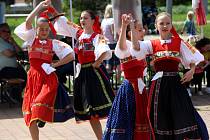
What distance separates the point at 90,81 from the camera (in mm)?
7848

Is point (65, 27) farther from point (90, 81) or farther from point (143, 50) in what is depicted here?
point (143, 50)

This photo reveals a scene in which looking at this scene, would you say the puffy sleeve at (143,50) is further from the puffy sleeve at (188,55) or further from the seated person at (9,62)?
the seated person at (9,62)

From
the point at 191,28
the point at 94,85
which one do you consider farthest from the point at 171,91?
the point at 191,28

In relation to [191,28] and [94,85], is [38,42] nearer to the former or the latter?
[94,85]

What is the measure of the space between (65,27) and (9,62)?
316 centimetres

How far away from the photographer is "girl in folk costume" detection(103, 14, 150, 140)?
6645 mm

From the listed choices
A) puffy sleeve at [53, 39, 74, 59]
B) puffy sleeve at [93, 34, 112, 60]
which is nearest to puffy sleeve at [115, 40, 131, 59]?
puffy sleeve at [93, 34, 112, 60]

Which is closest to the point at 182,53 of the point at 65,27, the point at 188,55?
the point at 188,55

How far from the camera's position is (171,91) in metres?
6.47

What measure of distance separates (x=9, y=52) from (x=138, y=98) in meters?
4.76

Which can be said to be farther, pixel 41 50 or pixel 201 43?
pixel 201 43

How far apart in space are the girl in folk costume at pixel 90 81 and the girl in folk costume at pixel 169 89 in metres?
1.36

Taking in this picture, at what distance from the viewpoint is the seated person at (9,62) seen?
1105 cm

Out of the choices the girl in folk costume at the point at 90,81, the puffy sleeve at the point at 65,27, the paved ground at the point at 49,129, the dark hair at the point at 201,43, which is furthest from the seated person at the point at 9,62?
the girl in folk costume at the point at 90,81
